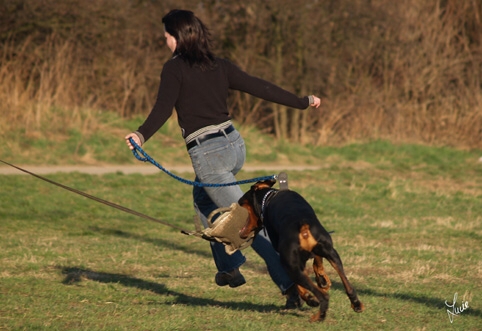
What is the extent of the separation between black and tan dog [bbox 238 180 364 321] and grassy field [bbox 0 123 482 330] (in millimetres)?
308

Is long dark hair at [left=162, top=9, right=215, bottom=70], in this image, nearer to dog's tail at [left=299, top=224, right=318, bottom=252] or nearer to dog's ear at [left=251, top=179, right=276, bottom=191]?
dog's ear at [left=251, top=179, right=276, bottom=191]

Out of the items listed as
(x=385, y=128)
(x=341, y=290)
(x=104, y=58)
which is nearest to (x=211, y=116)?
(x=341, y=290)

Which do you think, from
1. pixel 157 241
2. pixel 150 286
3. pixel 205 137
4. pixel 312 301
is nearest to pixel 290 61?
pixel 157 241

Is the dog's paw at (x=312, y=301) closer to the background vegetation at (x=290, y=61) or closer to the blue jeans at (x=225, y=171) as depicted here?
the blue jeans at (x=225, y=171)

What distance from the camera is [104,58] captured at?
18.3 metres

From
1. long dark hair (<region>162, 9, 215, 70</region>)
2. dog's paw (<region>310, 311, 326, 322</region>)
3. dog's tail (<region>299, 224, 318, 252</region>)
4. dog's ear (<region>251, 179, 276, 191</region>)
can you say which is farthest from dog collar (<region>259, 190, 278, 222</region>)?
long dark hair (<region>162, 9, 215, 70</region>)

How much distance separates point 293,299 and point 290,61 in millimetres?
14176

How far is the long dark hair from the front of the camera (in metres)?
5.20

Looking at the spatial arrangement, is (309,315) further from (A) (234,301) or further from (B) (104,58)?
(B) (104,58)

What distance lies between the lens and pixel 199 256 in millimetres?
8133

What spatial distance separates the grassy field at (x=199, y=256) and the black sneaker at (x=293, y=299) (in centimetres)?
6

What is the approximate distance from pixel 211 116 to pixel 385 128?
1482 cm

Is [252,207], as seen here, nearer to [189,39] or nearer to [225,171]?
[225,171]

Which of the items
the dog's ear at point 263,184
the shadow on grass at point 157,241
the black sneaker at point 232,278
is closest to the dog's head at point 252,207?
the dog's ear at point 263,184
